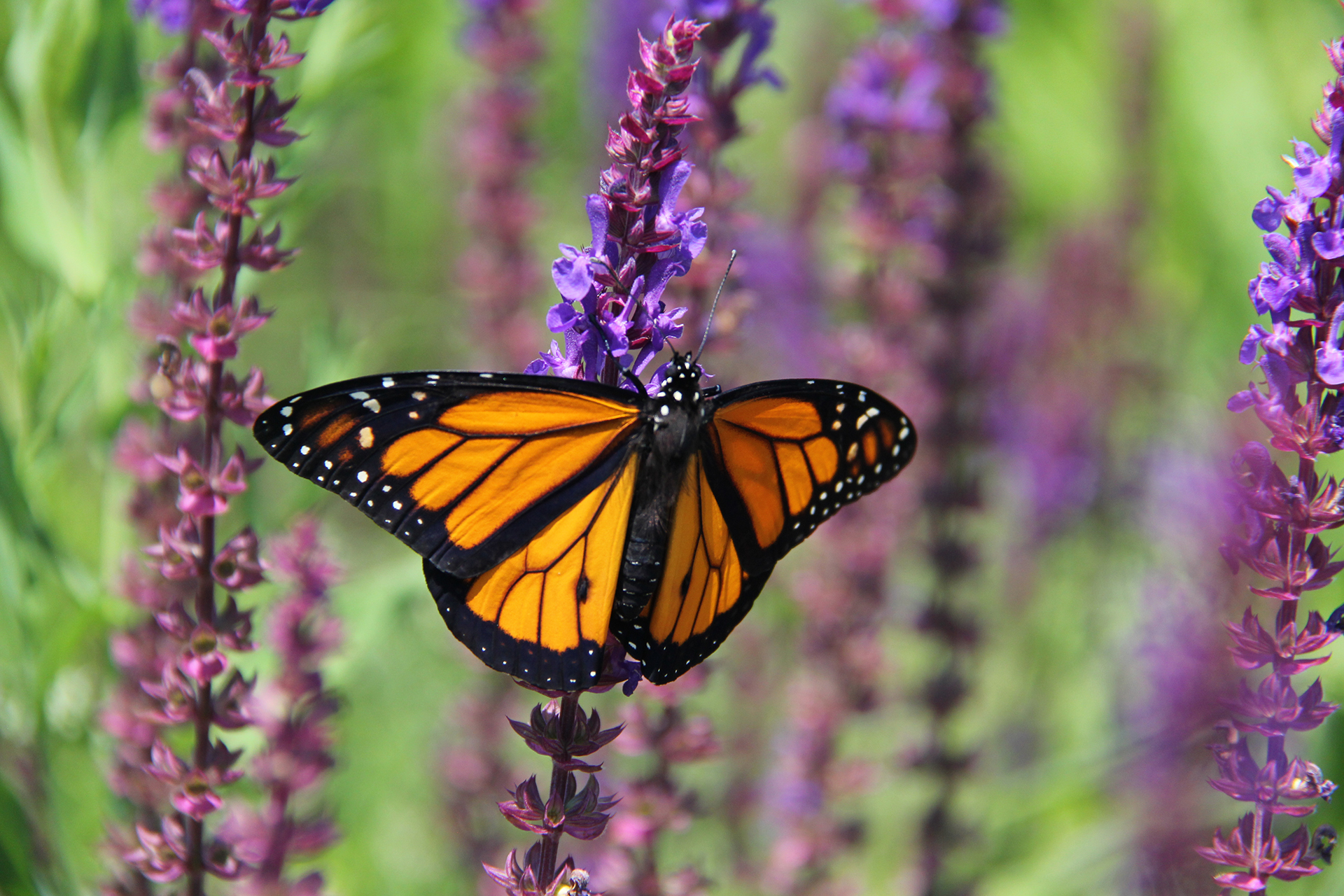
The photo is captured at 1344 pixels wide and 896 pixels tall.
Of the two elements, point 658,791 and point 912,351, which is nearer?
point 658,791

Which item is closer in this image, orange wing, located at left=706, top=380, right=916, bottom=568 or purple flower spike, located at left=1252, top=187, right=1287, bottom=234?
purple flower spike, located at left=1252, top=187, right=1287, bottom=234

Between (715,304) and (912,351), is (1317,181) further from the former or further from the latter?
(912,351)

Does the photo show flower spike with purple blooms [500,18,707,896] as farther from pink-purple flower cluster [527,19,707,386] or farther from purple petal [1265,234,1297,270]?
purple petal [1265,234,1297,270]

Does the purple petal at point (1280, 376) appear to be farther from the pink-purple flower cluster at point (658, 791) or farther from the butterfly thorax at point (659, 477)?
the pink-purple flower cluster at point (658, 791)

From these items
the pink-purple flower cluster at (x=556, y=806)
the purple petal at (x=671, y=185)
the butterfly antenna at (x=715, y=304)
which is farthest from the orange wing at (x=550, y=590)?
the purple petal at (x=671, y=185)

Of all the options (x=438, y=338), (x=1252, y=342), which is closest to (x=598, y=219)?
(x=1252, y=342)

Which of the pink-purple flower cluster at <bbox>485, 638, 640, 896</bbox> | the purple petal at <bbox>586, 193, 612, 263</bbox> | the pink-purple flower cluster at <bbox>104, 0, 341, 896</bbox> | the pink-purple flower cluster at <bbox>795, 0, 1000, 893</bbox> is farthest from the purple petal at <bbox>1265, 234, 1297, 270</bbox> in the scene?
the pink-purple flower cluster at <bbox>795, 0, 1000, 893</bbox>

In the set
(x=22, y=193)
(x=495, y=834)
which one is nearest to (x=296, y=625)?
(x=22, y=193)
